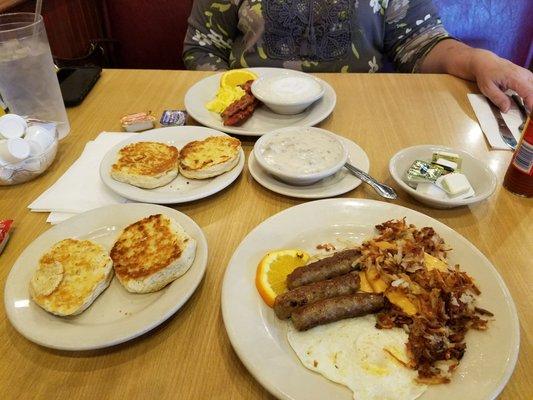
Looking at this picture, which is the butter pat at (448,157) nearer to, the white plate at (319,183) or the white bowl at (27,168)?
the white plate at (319,183)

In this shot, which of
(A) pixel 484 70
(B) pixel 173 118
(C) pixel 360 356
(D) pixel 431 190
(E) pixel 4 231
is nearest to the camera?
(C) pixel 360 356

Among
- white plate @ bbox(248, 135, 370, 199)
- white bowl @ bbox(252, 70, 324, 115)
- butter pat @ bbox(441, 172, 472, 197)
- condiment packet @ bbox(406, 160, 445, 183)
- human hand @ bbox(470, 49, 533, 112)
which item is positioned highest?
human hand @ bbox(470, 49, 533, 112)

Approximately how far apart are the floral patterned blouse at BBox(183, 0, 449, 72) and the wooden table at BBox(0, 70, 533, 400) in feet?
A: 0.81

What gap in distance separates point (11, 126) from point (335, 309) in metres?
1.24

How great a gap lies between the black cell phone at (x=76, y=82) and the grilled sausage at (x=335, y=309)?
1522 millimetres

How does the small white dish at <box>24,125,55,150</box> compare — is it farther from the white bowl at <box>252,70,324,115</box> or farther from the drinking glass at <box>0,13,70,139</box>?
the white bowl at <box>252,70,324,115</box>

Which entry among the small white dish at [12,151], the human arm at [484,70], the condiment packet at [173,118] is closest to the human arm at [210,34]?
the condiment packet at [173,118]

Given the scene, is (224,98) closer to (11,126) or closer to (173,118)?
(173,118)

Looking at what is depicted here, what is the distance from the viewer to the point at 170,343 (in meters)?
0.96

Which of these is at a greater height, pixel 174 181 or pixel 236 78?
pixel 236 78

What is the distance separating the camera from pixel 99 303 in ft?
3.36

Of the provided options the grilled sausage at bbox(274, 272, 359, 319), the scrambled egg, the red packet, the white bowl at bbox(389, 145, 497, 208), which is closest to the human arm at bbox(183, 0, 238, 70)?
the scrambled egg

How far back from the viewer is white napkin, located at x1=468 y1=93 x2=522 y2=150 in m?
1.61

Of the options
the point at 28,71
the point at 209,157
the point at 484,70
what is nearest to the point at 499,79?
the point at 484,70
